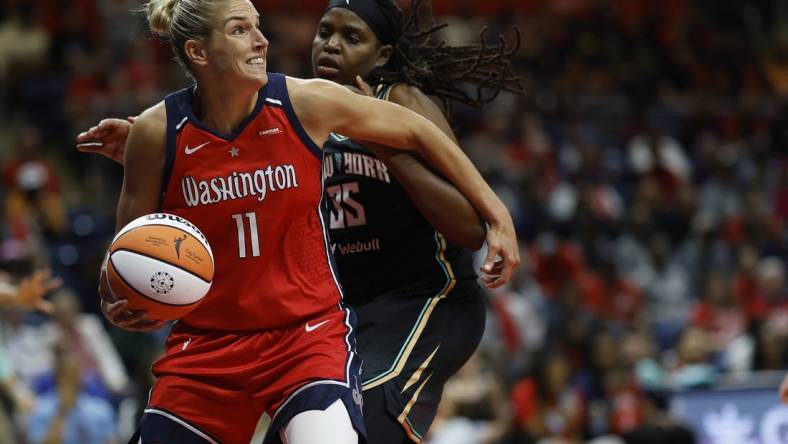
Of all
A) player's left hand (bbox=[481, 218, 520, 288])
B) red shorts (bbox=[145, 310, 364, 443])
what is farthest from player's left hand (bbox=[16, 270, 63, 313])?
player's left hand (bbox=[481, 218, 520, 288])

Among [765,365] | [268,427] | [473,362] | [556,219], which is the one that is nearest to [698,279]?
[556,219]

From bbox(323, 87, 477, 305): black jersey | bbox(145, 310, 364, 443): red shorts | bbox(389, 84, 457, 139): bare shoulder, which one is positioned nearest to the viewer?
bbox(145, 310, 364, 443): red shorts

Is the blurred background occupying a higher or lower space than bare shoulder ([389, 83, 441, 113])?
lower

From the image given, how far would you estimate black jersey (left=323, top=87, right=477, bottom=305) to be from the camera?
464cm

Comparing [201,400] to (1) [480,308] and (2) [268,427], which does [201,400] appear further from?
(1) [480,308]

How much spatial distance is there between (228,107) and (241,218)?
1.20 ft

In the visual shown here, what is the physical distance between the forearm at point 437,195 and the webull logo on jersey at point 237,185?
0.50m

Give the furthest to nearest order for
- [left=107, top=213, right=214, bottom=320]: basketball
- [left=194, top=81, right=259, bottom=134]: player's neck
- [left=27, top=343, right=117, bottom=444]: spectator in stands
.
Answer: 1. [left=27, top=343, right=117, bottom=444]: spectator in stands
2. [left=194, top=81, right=259, bottom=134]: player's neck
3. [left=107, top=213, right=214, bottom=320]: basketball

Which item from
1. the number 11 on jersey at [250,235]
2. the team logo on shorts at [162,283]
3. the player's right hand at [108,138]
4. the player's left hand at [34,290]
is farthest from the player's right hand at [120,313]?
the player's left hand at [34,290]

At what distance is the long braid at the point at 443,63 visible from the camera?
16.1ft

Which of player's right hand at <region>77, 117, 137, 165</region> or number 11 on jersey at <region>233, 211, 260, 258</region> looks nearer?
number 11 on jersey at <region>233, 211, 260, 258</region>

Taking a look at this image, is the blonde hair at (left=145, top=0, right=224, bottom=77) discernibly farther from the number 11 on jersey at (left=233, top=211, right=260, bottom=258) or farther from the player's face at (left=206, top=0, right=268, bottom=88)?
the number 11 on jersey at (left=233, top=211, right=260, bottom=258)

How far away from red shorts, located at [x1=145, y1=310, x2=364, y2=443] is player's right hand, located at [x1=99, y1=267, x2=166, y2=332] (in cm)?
16

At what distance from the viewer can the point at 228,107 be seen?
13.1 ft
